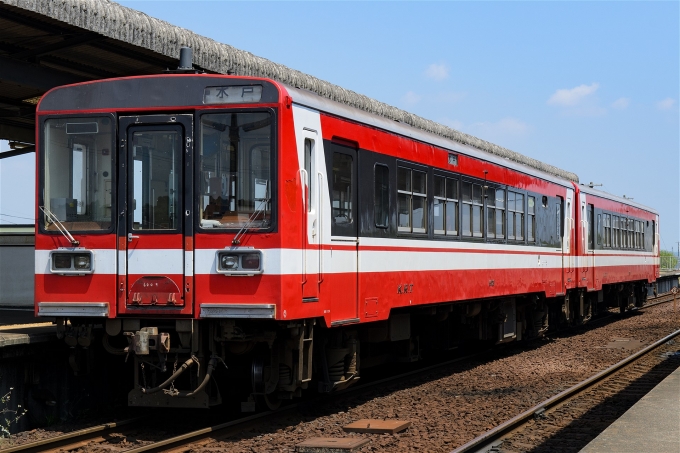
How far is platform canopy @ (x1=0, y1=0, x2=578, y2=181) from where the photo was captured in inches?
389

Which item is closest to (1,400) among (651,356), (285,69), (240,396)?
(240,396)

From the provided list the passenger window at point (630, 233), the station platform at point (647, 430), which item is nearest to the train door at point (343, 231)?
the station platform at point (647, 430)

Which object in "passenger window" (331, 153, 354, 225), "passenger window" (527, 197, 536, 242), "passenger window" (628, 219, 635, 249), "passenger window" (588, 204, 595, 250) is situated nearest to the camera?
"passenger window" (331, 153, 354, 225)

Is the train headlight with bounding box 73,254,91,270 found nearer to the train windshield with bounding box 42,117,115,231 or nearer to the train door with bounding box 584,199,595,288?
the train windshield with bounding box 42,117,115,231

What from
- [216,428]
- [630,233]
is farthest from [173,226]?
[630,233]

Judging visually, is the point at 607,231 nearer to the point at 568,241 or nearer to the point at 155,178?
the point at 568,241

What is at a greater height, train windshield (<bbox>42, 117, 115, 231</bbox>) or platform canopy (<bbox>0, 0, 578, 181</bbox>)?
platform canopy (<bbox>0, 0, 578, 181</bbox>)

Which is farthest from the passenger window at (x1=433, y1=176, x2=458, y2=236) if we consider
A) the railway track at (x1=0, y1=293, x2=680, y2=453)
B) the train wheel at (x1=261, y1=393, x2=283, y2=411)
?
the train wheel at (x1=261, y1=393, x2=283, y2=411)

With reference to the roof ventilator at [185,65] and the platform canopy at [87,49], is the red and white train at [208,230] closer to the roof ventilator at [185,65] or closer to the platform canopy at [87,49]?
the roof ventilator at [185,65]

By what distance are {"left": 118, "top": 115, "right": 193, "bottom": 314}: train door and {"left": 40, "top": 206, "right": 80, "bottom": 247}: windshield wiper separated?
0.48 meters

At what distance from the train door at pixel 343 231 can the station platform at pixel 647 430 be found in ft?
10.1

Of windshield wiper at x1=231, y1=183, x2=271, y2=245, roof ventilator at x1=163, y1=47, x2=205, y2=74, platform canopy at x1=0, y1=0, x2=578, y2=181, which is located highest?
platform canopy at x1=0, y1=0, x2=578, y2=181

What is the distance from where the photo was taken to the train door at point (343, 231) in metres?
9.61

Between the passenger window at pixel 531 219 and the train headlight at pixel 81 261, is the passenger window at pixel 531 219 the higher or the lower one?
the higher one
